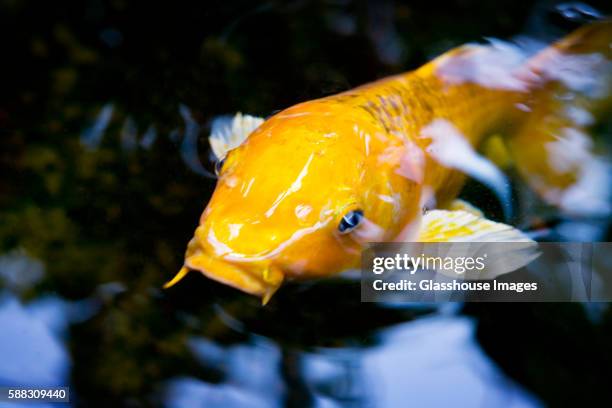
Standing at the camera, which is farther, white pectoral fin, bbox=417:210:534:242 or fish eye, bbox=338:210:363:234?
white pectoral fin, bbox=417:210:534:242

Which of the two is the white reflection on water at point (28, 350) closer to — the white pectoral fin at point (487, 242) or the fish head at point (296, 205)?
the fish head at point (296, 205)

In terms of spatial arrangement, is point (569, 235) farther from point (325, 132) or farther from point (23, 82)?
point (23, 82)

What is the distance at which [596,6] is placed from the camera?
2.77m

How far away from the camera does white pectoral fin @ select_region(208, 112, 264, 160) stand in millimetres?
2178

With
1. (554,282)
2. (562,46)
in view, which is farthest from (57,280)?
(562,46)

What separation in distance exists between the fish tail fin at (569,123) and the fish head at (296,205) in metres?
0.70

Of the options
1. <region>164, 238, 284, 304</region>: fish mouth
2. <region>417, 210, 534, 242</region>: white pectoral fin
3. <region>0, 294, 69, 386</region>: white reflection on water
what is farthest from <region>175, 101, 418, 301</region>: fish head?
<region>0, 294, 69, 386</region>: white reflection on water

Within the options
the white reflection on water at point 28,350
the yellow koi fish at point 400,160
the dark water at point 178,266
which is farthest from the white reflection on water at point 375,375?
the white reflection on water at point 28,350

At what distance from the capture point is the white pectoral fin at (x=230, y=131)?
A: 7.14 ft

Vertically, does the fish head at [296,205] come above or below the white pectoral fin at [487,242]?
above

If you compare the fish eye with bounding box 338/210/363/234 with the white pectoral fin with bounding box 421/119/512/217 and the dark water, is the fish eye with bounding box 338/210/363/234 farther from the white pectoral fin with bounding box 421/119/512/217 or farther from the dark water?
the white pectoral fin with bounding box 421/119/512/217

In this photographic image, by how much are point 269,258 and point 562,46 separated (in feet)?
5.32

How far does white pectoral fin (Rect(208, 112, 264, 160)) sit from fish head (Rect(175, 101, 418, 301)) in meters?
0.31

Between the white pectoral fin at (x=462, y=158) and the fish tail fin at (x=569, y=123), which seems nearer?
the white pectoral fin at (x=462, y=158)
